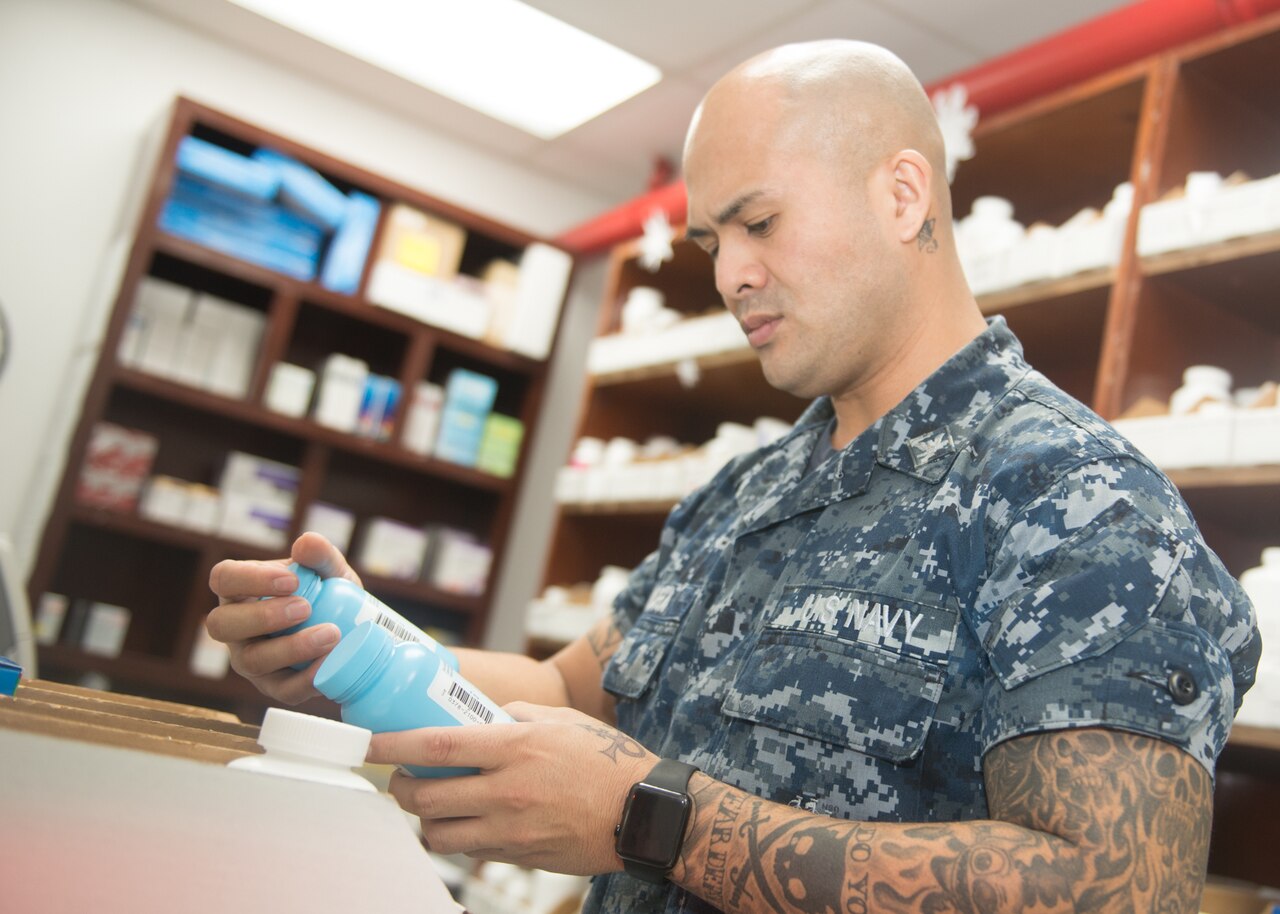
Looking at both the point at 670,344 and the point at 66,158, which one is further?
the point at 66,158

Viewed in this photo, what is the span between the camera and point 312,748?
0.76 m

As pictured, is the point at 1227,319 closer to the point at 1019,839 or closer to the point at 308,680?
the point at 1019,839

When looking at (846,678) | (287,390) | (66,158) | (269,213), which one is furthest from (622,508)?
(846,678)

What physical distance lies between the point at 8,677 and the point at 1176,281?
7.37 ft

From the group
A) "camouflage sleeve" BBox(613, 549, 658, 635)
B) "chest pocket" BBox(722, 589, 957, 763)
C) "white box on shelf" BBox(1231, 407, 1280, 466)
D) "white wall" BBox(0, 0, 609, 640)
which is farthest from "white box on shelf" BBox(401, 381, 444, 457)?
"chest pocket" BBox(722, 589, 957, 763)

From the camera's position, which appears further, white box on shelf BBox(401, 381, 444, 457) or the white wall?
white box on shelf BBox(401, 381, 444, 457)

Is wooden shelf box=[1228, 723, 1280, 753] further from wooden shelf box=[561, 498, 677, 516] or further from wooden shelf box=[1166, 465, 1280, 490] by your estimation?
wooden shelf box=[561, 498, 677, 516]

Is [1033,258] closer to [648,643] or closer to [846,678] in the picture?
[648,643]

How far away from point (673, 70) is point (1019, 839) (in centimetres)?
347

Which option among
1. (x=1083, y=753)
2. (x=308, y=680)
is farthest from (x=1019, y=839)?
(x=308, y=680)

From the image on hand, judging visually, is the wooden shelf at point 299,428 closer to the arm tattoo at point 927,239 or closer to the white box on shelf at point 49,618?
the white box on shelf at point 49,618

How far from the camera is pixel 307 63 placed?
4637 mm

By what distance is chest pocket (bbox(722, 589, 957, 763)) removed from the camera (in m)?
1.11

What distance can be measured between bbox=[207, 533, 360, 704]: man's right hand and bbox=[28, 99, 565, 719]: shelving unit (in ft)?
9.69
